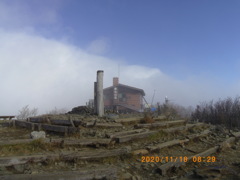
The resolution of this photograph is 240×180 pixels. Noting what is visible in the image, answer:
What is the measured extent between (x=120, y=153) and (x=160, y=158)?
108 centimetres

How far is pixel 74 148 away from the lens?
503 cm

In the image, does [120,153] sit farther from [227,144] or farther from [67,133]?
[227,144]

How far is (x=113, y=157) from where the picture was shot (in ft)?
15.5

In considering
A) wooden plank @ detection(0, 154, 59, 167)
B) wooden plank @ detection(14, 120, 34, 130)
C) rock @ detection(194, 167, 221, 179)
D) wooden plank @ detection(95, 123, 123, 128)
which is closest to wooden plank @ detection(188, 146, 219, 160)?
rock @ detection(194, 167, 221, 179)

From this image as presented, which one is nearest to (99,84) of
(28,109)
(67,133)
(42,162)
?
(67,133)

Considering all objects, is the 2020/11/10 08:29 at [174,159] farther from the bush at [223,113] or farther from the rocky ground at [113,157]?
the bush at [223,113]

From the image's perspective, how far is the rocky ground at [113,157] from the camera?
3836mm

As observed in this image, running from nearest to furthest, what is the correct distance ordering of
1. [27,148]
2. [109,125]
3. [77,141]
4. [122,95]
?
1. [27,148]
2. [77,141]
3. [109,125]
4. [122,95]

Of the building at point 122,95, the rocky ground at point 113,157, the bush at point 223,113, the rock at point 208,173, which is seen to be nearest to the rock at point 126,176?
the rocky ground at point 113,157

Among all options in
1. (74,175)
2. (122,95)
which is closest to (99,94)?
(74,175)

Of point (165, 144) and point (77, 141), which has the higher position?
point (77, 141)

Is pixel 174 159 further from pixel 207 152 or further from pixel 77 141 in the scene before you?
pixel 77 141

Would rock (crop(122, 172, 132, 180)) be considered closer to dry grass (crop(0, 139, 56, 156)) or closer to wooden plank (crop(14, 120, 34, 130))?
dry grass (crop(0, 139, 56, 156))

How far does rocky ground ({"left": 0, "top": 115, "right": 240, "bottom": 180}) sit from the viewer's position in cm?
384
